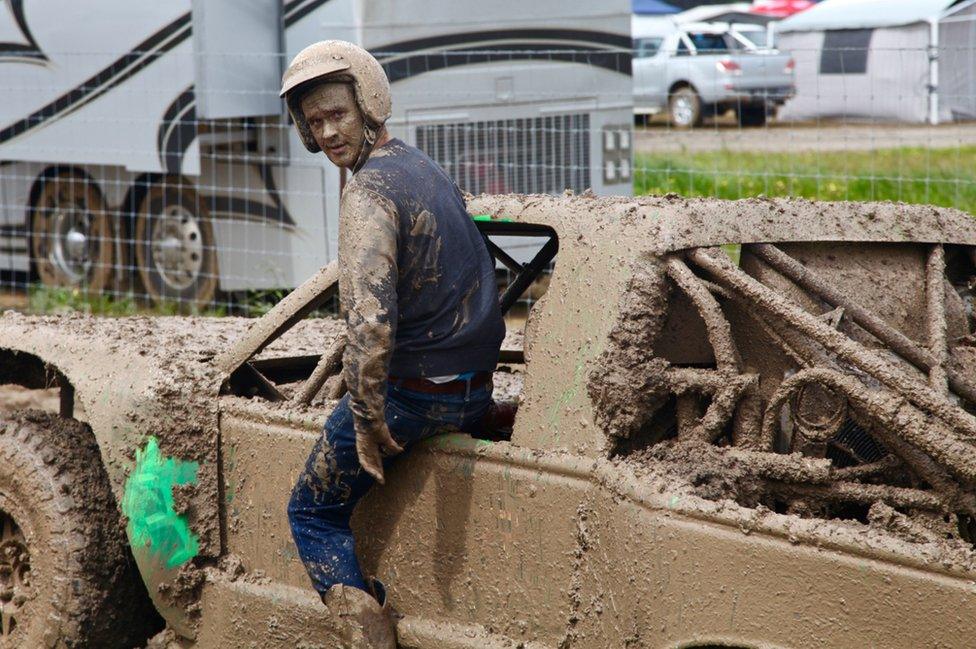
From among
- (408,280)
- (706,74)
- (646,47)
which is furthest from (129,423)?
(646,47)

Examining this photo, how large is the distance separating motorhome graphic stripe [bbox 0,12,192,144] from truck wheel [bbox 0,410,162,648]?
5492 mm

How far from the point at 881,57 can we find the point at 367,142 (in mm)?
21849

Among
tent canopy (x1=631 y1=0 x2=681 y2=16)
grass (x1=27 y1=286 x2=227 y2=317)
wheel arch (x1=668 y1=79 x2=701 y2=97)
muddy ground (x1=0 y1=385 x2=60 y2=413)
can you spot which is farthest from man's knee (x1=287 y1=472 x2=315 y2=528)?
tent canopy (x1=631 y1=0 x2=681 y2=16)

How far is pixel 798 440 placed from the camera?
3.50 meters

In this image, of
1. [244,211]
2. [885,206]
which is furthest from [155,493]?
[244,211]

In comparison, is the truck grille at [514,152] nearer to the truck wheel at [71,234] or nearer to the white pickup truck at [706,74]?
the truck wheel at [71,234]

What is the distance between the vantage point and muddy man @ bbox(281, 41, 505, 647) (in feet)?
11.8

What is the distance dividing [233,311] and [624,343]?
23.1 feet

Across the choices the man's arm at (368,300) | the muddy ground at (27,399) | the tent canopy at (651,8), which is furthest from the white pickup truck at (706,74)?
the man's arm at (368,300)

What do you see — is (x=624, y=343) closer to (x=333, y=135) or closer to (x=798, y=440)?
(x=798, y=440)

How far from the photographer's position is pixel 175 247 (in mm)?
10391

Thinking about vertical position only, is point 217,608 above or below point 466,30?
below

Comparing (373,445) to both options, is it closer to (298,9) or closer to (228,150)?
(298,9)

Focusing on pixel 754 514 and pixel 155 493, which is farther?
pixel 155 493
